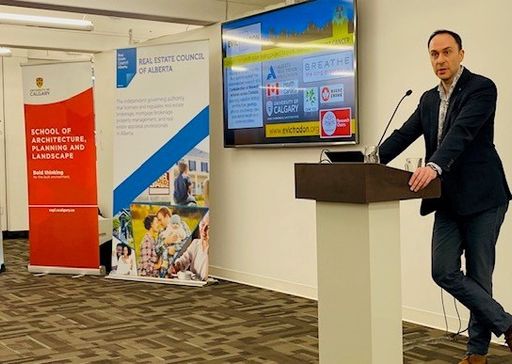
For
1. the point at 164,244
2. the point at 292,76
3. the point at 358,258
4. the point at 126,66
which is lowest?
the point at 164,244

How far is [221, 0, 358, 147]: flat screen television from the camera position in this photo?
A: 5.16 metres

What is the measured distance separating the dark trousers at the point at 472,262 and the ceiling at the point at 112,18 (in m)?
3.32

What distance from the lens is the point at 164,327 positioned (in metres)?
4.75

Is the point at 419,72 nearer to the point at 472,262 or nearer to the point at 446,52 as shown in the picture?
the point at 446,52

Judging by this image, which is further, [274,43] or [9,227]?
[9,227]

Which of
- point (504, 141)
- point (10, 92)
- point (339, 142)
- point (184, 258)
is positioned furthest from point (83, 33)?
point (504, 141)

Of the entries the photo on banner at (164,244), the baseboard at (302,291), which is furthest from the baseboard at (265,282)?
the photo on banner at (164,244)

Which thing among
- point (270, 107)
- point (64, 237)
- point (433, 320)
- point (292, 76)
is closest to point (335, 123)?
point (292, 76)

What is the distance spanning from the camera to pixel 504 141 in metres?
4.14

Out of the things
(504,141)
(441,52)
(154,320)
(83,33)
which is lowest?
(154,320)

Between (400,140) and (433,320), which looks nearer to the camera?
(400,140)

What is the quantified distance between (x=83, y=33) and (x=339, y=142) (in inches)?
195

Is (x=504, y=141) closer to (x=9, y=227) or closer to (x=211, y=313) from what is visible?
(x=211, y=313)

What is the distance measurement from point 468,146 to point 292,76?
2594 mm
